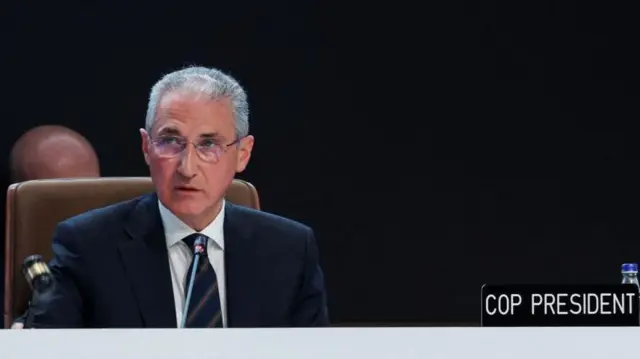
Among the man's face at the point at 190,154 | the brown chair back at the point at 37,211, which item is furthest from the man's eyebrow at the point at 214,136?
the brown chair back at the point at 37,211

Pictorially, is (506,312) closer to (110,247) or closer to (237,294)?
(237,294)

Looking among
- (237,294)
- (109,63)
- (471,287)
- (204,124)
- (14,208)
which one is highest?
(109,63)

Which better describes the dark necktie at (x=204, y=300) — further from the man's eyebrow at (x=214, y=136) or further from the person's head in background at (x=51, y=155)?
the person's head in background at (x=51, y=155)

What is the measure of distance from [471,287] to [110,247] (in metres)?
2.80

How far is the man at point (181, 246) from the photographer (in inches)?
72.9

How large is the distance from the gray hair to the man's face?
1 centimetres

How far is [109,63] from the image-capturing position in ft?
Result: 14.2

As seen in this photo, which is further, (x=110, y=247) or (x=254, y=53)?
(x=254, y=53)

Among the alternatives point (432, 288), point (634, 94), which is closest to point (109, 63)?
point (432, 288)

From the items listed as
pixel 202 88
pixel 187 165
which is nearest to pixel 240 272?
pixel 187 165

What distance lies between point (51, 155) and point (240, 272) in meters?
1.94

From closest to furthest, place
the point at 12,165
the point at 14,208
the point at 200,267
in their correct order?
the point at 200,267
the point at 14,208
the point at 12,165

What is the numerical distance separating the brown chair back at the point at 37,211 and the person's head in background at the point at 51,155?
141cm

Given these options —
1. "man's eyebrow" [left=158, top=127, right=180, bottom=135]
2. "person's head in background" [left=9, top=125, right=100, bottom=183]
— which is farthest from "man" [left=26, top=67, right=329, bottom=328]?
"person's head in background" [left=9, top=125, right=100, bottom=183]
